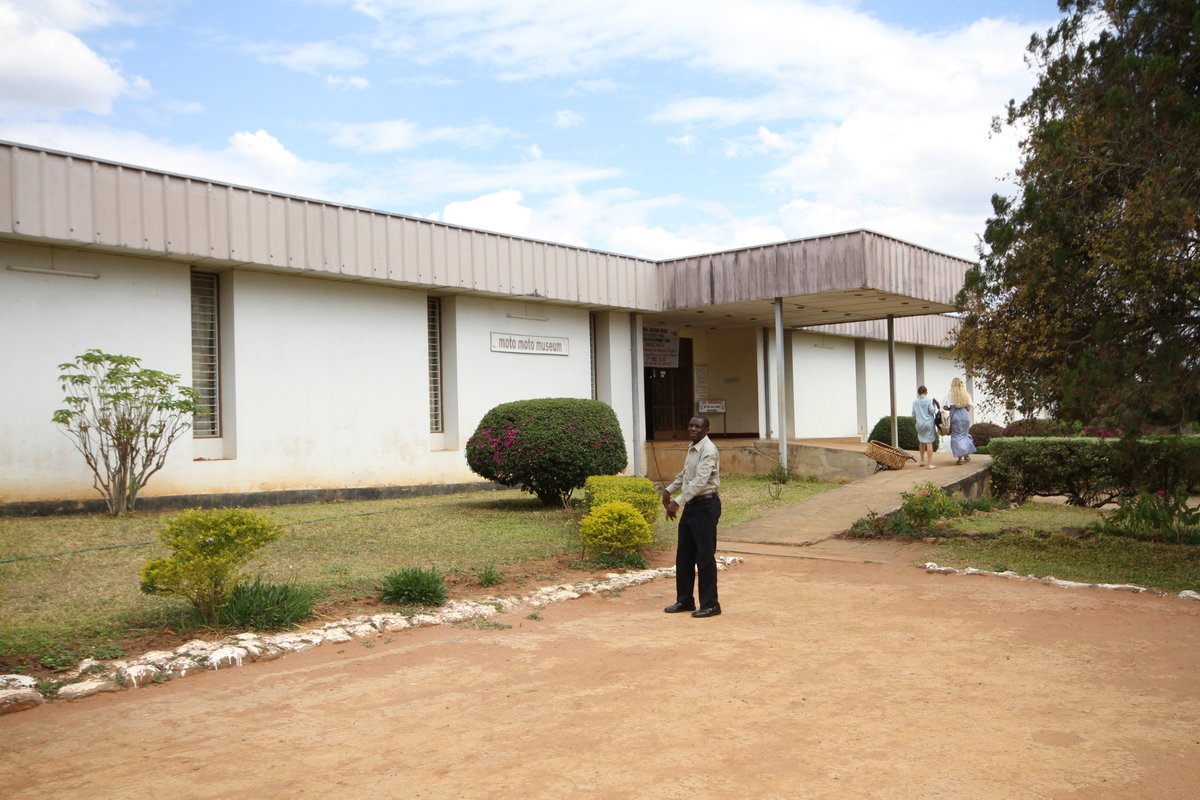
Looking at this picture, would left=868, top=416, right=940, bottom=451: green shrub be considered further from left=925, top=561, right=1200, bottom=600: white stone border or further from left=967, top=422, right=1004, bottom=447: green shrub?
left=925, top=561, right=1200, bottom=600: white stone border

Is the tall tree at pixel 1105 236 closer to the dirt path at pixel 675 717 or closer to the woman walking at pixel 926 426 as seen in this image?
the dirt path at pixel 675 717

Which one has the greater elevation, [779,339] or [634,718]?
[779,339]

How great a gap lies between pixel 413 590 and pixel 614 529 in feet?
8.87

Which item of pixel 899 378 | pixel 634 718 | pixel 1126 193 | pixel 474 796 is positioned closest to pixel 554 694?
pixel 634 718

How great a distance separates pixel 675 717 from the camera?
16.3 ft

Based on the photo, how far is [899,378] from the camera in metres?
32.2

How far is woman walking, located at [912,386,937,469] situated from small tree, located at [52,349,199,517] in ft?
42.2

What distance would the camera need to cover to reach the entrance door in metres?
25.0

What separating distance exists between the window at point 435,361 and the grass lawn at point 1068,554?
29.9ft

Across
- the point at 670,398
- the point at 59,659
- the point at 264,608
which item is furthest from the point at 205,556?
the point at 670,398

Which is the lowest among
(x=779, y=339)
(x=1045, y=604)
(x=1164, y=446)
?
(x=1045, y=604)

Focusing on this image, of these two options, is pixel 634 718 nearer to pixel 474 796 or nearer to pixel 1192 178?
pixel 474 796

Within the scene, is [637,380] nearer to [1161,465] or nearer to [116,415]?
[1161,465]

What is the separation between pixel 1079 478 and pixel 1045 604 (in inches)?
343
